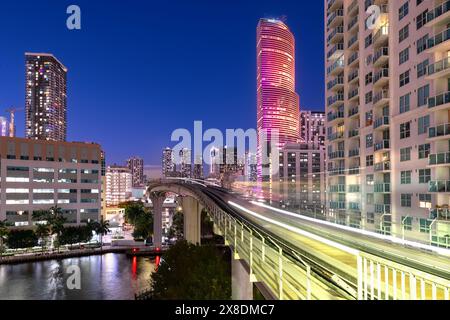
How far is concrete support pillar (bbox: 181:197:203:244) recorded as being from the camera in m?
64.6

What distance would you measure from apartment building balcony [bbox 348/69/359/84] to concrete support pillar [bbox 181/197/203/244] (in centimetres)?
3087

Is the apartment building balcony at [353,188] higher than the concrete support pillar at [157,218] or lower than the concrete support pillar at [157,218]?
higher

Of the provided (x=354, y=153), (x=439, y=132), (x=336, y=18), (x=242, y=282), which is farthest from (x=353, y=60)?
(x=242, y=282)

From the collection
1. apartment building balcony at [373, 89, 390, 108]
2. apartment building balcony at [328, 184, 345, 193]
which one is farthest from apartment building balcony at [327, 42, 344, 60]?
apartment building balcony at [328, 184, 345, 193]

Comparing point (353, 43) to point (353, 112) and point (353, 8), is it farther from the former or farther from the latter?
point (353, 112)

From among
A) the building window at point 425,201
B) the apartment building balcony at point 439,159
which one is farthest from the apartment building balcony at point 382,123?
the apartment building balcony at point 439,159

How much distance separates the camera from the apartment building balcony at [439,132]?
27.8 meters

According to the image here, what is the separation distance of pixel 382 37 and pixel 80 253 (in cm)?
5931

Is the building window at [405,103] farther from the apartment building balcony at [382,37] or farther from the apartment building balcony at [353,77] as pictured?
the apartment building balcony at [353,77]

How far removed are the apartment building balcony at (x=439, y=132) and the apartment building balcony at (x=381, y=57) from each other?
1194 centimetres

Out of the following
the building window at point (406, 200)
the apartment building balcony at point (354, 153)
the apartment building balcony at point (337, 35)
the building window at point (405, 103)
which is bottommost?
the building window at point (406, 200)

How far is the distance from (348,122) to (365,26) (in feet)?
36.9

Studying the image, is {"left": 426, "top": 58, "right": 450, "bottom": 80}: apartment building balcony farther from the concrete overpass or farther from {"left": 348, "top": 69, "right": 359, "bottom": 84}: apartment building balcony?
{"left": 348, "top": 69, "right": 359, "bottom": 84}: apartment building balcony

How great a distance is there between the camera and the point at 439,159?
28094 mm
